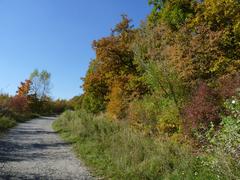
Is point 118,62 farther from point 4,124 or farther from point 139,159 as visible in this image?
point 139,159

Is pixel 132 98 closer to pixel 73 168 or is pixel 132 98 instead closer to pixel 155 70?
pixel 155 70

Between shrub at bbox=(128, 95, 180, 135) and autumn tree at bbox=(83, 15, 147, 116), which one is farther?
autumn tree at bbox=(83, 15, 147, 116)

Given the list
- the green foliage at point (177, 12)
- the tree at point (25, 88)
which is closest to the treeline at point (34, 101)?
the tree at point (25, 88)

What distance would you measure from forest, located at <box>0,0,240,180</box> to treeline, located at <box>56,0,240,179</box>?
34mm

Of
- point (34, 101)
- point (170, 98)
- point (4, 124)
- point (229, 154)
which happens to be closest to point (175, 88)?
point (170, 98)

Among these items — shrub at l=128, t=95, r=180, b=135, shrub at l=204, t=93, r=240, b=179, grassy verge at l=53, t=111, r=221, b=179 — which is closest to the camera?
shrub at l=204, t=93, r=240, b=179

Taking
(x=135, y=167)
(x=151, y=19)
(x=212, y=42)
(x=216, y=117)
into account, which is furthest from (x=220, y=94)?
(x=151, y=19)

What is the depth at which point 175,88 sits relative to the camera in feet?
53.3

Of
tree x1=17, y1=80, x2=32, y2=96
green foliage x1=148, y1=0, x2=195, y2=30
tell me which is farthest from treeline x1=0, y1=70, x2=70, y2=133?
green foliage x1=148, y1=0, x2=195, y2=30

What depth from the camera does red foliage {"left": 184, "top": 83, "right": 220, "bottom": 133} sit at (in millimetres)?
12172

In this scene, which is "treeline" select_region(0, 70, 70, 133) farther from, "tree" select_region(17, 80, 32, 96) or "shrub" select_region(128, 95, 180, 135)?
"shrub" select_region(128, 95, 180, 135)

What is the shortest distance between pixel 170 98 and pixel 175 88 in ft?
1.67

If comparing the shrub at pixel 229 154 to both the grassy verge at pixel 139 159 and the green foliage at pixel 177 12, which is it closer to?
the grassy verge at pixel 139 159

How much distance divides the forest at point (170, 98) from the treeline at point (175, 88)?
3 cm
